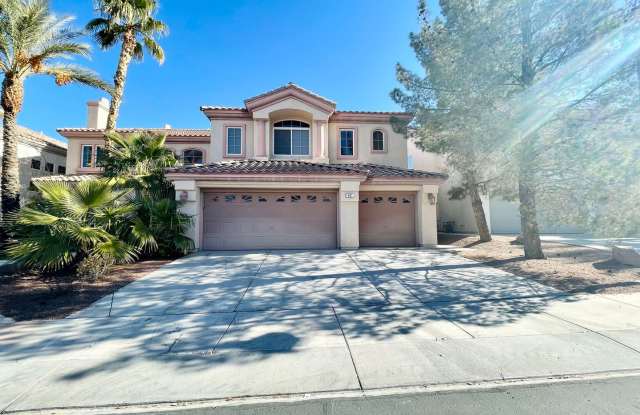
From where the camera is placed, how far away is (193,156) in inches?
698

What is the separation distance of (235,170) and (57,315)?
7606 mm

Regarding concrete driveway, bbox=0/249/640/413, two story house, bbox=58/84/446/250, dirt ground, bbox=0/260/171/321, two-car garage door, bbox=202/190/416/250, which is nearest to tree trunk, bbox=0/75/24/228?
dirt ground, bbox=0/260/171/321

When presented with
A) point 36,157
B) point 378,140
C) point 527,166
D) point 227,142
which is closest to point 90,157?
point 36,157

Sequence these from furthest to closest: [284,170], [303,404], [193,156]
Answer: [193,156]
[284,170]
[303,404]

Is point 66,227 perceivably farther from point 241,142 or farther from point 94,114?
point 94,114

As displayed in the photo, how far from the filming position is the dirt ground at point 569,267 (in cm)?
689

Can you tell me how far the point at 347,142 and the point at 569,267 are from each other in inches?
442

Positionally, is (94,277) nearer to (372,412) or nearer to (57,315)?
(57,315)

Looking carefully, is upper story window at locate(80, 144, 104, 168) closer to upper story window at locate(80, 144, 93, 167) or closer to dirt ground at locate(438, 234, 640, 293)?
upper story window at locate(80, 144, 93, 167)

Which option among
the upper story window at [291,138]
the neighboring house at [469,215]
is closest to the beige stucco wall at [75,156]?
the upper story window at [291,138]

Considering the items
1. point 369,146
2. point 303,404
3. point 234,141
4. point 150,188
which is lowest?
point 303,404

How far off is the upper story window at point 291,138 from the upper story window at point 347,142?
77.9 inches

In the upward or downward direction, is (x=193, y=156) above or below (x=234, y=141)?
below

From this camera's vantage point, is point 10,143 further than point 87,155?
No
